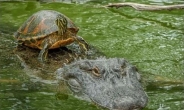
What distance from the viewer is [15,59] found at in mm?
7930

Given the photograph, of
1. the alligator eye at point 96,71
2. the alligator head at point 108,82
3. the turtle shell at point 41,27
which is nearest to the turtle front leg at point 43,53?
the turtle shell at point 41,27

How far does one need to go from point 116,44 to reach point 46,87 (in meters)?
2.78

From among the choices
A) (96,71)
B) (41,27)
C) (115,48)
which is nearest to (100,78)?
(96,71)

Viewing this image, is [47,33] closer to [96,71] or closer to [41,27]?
[41,27]

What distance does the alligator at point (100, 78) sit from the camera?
5754mm

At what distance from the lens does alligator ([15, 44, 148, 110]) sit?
5.75 m

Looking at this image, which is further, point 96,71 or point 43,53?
point 43,53

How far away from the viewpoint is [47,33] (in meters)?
7.87

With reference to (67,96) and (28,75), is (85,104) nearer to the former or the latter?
(67,96)

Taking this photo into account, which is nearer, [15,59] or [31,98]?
[31,98]

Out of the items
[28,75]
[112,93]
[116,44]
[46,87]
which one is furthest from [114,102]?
[116,44]

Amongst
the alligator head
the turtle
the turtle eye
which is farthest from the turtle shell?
the turtle eye

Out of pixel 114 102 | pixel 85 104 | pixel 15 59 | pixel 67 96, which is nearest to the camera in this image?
pixel 114 102

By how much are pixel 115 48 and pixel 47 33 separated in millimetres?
1713
